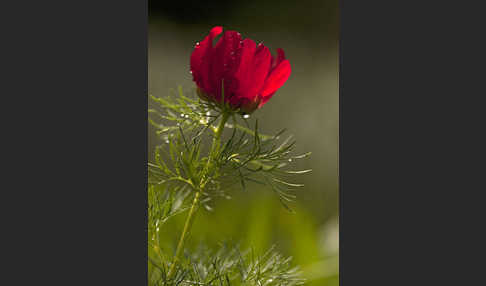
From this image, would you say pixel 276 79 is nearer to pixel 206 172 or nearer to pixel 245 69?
pixel 245 69

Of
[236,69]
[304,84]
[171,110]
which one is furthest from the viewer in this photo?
[304,84]

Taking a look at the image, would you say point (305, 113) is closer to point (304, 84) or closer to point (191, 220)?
point (304, 84)

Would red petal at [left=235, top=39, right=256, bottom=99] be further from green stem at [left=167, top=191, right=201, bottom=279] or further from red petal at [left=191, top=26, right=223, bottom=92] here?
green stem at [left=167, top=191, right=201, bottom=279]

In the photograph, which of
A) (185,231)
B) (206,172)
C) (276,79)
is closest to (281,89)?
(276,79)

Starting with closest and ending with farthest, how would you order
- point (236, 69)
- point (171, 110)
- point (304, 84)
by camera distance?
point (236, 69) < point (171, 110) < point (304, 84)

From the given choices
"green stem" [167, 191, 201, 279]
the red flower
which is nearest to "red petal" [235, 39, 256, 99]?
the red flower

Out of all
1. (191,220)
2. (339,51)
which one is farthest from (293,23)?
(191,220)

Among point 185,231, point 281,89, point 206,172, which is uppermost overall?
point 281,89
